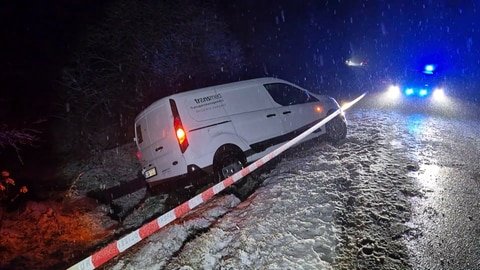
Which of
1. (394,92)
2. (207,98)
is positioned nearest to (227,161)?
(207,98)

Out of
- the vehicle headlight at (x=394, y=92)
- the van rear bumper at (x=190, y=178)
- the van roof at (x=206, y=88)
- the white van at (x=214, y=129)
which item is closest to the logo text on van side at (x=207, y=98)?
the white van at (x=214, y=129)

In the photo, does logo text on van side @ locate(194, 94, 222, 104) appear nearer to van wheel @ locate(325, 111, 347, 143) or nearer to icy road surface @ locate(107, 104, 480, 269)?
icy road surface @ locate(107, 104, 480, 269)

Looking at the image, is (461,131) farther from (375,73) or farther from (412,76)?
(375,73)

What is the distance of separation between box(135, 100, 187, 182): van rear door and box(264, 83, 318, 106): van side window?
2.43 metres

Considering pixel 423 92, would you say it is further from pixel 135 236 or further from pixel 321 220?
pixel 135 236

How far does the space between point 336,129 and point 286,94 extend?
188cm

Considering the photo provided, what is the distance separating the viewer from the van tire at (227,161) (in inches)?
221

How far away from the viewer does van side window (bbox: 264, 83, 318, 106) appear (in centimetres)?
696

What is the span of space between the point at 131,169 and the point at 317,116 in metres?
5.65

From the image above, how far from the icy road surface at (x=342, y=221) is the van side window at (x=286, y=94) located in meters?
1.38

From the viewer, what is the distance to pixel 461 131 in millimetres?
8789

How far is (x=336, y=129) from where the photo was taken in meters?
8.13

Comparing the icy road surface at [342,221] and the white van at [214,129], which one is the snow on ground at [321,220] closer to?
the icy road surface at [342,221]

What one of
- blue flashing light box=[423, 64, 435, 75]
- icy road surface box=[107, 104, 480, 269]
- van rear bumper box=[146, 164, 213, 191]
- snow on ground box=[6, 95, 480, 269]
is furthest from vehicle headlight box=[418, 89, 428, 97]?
van rear bumper box=[146, 164, 213, 191]
